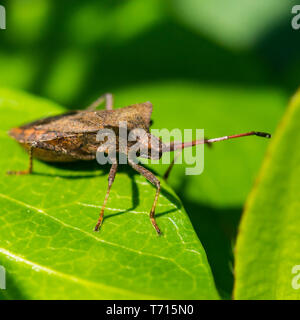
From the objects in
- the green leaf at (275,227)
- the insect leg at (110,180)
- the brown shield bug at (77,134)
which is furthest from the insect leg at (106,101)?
the green leaf at (275,227)

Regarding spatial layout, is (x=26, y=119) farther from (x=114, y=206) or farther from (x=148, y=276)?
(x=148, y=276)

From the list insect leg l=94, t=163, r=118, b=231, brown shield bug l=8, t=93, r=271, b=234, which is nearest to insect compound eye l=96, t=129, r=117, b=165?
brown shield bug l=8, t=93, r=271, b=234

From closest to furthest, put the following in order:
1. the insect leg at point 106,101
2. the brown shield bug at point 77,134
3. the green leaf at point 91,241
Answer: the green leaf at point 91,241 → the brown shield bug at point 77,134 → the insect leg at point 106,101

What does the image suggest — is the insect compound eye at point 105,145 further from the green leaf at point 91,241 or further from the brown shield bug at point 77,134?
the green leaf at point 91,241

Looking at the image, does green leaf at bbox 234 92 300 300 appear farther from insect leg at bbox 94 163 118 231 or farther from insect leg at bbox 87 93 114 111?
insect leg at bbox 87 93 114 111

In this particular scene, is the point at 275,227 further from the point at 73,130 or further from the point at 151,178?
the point at 73,130
